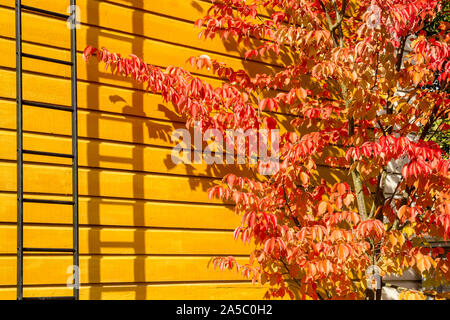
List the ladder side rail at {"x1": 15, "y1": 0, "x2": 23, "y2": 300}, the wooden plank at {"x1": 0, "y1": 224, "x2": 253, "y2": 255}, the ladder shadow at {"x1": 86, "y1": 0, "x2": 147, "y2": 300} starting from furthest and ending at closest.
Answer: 1. the ladder shadow at {"x1": 86, "y1": 0, "x2": 147, "y2": 300}
2. the wooden plank at {"x1": 0, "y1": 224, "x2": 253, "y2": 255}
3. the ladder side rail at {"x1": 15, "y1": 0, "x2": 23, "y2": 300}

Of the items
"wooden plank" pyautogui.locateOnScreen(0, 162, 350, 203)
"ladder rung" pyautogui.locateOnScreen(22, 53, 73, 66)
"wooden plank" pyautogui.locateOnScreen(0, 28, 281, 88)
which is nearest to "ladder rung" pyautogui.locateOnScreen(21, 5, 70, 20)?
"wooden plank" pyautogui.locateOnScreen(0, 28, 281, 88)

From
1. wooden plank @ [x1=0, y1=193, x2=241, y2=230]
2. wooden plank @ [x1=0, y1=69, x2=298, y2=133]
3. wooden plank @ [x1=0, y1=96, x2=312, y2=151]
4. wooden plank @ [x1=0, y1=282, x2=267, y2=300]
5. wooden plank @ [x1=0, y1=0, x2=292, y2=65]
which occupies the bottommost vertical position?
wooden plank @ [x1=0, y1=282, x2=267, y2=300]

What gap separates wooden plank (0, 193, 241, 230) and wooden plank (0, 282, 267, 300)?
0.52 m

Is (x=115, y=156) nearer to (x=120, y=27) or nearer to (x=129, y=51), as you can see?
(x=129, y=51)

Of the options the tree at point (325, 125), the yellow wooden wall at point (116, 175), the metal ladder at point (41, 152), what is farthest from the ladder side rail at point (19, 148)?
the tree at point (325, 125)

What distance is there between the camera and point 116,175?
15.5ft

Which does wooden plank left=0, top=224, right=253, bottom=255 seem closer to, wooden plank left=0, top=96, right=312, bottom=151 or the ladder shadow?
the ladder shadow

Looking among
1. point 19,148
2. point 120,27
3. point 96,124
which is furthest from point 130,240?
point 120,27

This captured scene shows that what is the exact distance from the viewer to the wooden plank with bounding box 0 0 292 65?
4500 millimetres

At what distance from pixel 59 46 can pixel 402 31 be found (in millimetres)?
2897

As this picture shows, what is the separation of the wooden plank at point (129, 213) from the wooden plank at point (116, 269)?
291mm

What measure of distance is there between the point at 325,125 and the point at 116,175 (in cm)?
231

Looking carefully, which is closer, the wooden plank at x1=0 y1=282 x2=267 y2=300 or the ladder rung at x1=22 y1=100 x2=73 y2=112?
the ladder rung at x1=22 y1=100 x2=73 y2=112

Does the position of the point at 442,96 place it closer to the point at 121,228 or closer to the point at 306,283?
the point at 306,283
